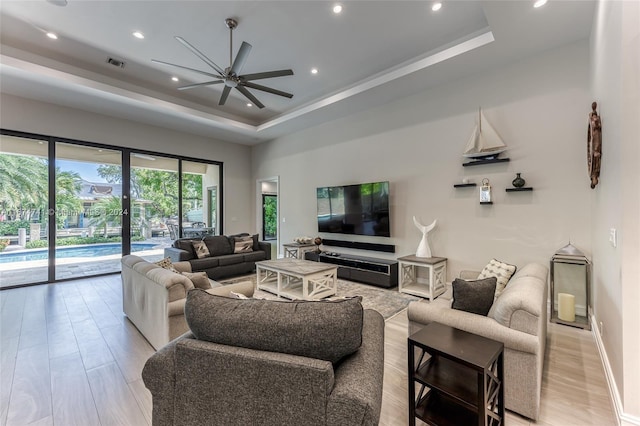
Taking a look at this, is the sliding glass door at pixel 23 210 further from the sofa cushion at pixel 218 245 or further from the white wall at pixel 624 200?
the white wall at pixel 624 200

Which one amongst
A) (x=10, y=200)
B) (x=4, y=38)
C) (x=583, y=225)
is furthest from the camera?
(x=10, y=200)

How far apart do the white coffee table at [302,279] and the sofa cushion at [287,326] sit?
2.54 meters

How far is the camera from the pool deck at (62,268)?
4.91m

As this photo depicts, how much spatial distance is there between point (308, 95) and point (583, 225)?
15.9ft

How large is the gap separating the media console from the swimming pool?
14.5 ft

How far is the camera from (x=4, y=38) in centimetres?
377

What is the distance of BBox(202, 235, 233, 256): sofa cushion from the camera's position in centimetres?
540

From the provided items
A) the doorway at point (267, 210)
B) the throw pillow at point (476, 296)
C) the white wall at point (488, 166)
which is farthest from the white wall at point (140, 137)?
the throw pillow at point (476, 296)

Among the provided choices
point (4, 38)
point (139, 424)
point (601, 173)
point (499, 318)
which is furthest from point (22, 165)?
point (601, 173)

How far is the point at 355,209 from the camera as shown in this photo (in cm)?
545

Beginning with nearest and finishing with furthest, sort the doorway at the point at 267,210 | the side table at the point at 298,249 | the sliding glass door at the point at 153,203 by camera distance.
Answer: the side table at the point at 298,249
the sliding glass door at the point at 153,203
the doorway at the point at 267,210

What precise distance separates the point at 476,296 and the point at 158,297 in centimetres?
268

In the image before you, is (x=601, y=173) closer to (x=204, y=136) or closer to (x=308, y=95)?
(x=308, y=95)

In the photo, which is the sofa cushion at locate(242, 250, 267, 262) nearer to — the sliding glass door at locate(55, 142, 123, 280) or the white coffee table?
the white coffee table
